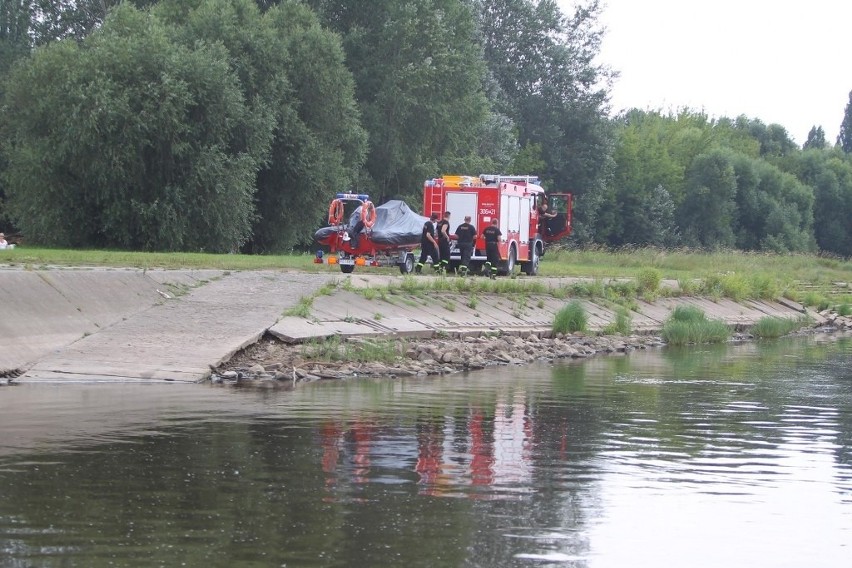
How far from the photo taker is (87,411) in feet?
54.3

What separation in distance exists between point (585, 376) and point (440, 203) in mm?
16103

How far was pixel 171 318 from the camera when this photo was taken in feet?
76.9

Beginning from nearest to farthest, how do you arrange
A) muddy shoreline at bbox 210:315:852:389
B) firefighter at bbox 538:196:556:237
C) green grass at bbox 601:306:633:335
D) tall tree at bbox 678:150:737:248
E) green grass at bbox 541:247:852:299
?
muddy shoreline at bbox 210:315:852:389 < green grass at bbox 601:306:633:335 < firefighter at bbox 538:196:556:237 < green grass at bbox 541:247:852:299 < tall tree at bbox 678:150:737:248

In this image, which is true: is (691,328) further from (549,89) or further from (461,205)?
(549,89)

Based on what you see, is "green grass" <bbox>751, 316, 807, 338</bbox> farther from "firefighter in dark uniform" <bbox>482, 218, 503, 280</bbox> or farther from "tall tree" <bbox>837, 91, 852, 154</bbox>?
"tall tree" <bbox>837, 91, 852, 154</bbox>

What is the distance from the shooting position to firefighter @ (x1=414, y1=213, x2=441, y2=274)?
3647 centimetres

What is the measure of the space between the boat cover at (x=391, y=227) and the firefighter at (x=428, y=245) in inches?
12.2

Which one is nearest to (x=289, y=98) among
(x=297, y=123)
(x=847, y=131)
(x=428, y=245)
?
(x=297, y=123)

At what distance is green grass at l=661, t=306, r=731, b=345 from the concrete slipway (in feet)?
16.9

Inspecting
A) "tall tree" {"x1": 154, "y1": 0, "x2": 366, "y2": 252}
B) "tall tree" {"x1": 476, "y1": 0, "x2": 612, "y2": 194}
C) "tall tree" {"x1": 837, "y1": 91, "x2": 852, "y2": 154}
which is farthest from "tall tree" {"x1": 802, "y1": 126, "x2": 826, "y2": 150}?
"tall tree" {"x1": 154, "y1": 0, "x2": 366, "y2": 252}

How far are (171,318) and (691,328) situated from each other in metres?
16.7

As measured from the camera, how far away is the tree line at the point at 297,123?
50.2 m

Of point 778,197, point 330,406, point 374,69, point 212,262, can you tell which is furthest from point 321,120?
point 778,197

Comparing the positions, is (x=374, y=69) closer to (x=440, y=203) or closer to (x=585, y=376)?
(x=440, y=203)
